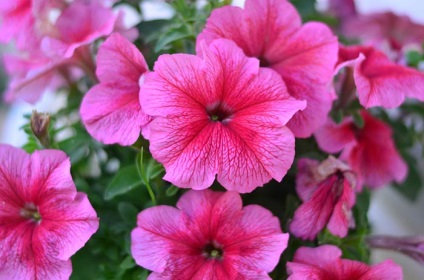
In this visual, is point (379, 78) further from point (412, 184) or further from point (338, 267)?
point (412, 184)

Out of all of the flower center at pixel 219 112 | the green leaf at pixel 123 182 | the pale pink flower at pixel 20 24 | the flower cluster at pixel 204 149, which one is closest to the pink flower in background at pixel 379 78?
the flower cluster at pixel 204 149

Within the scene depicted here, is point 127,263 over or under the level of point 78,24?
under

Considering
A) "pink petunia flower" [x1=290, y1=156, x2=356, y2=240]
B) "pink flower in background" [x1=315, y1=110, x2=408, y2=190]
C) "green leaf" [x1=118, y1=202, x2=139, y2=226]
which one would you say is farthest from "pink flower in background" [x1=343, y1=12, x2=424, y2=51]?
"green leaf" [x1=118, y1=202, x2=139, y2=226]

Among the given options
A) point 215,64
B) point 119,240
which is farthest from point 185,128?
point 119,240

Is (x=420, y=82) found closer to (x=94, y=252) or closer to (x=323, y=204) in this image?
(x=323, y=204)

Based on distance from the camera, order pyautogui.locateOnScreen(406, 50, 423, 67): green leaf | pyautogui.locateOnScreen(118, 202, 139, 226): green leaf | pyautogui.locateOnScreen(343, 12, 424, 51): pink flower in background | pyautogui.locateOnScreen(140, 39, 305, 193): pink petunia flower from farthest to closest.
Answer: pyautogui.locateOnScreen(343, 12, 424, 51): pink flower in background < pyautogui.locateOnScreen(406, 50, 423, 67): green leaf < pyautogui.locateOnScreen(118, 202, 139, 226): green leaf < pyautogui.locateOnScreen(140, 39, 305, 193): pink petunia flower

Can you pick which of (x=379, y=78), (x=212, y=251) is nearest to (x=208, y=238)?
(x=212, y=251)

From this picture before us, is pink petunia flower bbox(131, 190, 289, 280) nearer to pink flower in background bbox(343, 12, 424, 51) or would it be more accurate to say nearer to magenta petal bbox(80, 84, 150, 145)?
magenta petal bbox(80, 84, 150, 145)
